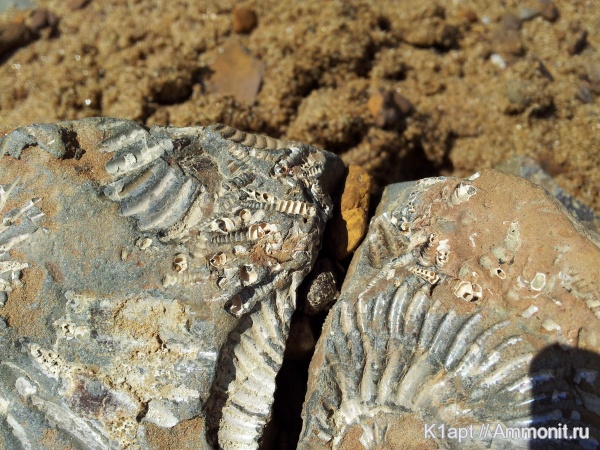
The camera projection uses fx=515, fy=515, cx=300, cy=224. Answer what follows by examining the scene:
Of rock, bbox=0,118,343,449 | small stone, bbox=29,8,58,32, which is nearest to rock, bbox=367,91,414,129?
rock, bbox=0,118,343,449

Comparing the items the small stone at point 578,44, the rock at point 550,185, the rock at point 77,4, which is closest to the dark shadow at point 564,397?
the rock at point 550,185

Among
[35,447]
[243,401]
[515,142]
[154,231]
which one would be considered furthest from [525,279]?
[35,447]

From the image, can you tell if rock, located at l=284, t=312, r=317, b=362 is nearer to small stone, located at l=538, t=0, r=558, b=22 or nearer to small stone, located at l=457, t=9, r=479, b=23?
small stone, located at l=457, t=9, r=479, b=23

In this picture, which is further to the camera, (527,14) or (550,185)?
(527,14)

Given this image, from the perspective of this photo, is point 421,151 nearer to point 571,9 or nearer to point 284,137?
point 284,137

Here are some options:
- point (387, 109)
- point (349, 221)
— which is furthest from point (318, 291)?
point (387, 109)

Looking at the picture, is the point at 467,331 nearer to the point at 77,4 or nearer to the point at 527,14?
the point at 527,14
